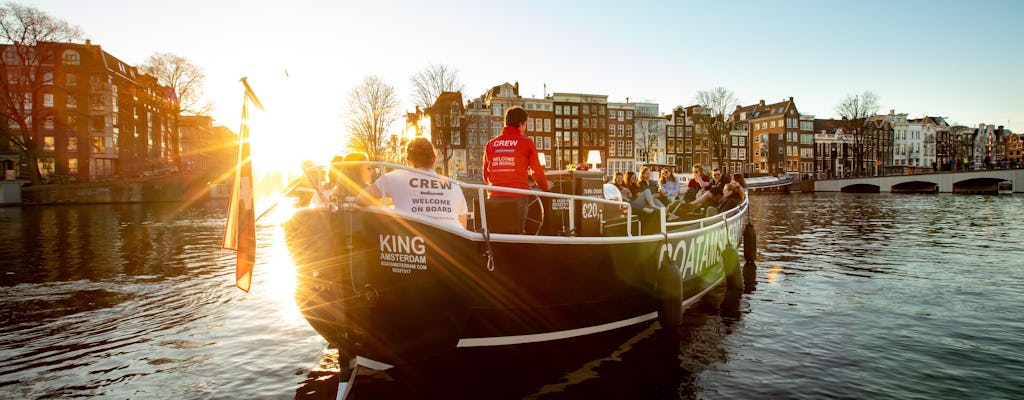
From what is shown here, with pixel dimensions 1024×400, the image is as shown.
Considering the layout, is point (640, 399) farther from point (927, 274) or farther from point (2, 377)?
point (927, 274)

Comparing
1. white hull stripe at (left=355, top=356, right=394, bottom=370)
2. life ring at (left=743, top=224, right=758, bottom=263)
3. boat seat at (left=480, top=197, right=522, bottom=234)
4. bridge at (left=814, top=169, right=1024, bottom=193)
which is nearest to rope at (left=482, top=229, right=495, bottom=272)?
boat seat at (left=480, top=197, right=522, bottom=234)

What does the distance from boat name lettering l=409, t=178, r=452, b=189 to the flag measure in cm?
142

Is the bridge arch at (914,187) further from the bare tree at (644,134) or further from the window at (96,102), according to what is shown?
the window at (96,102)

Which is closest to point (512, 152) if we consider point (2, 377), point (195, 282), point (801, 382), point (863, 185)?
point (801, 382)

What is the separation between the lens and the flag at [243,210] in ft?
16.2

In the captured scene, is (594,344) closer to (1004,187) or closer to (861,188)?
(1004,187)

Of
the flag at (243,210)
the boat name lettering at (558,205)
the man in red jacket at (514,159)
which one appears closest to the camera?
the flag at (243,210)

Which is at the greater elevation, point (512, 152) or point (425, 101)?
point (425, 101)

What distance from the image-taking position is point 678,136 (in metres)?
90.9

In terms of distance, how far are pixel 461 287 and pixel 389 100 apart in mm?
56188

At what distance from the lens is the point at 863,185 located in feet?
255

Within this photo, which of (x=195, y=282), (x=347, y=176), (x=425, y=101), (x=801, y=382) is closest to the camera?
(x=347, y=176)

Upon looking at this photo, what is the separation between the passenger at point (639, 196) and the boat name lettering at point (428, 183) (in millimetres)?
4944

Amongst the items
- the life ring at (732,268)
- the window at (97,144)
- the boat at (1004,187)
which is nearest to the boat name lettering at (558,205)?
the life ring at (732,268)
